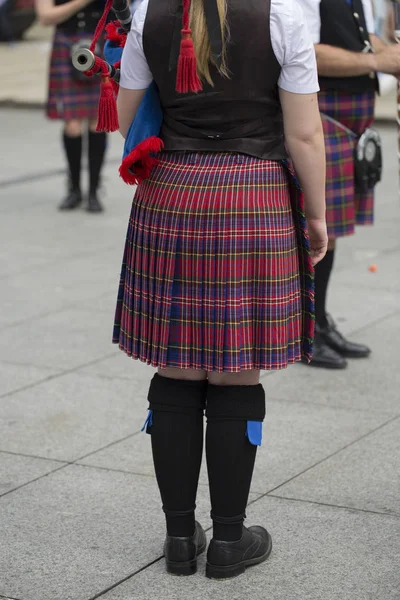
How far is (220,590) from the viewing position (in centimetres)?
300

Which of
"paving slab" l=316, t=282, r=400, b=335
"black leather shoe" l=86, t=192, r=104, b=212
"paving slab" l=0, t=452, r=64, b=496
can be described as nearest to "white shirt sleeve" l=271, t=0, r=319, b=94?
"paving slab" l=0, t=452, r=64, b=496

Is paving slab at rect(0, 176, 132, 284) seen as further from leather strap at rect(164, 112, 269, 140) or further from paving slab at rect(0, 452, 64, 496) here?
leather strap at rect(164, 112, 269, 140)

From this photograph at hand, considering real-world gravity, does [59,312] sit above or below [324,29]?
below

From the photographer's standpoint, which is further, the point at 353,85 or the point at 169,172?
the point at 353,85

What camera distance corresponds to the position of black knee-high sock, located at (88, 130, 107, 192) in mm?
8469

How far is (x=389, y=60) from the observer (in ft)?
15.1

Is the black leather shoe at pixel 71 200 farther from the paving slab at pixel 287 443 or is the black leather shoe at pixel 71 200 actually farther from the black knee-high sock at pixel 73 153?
the paving slab at pixel 287 443

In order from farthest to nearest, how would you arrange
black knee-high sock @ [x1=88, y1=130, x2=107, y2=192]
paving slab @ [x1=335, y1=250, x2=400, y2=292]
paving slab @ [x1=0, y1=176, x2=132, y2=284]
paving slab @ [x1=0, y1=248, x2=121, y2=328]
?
black knee-high sock @ [x1=88, y1=130, x2=107, y2=192], paving slab @ [x1=0, y1=176, x2=132, y2=284], paving slab @ [x1=335, y1=250, x2=400, y2=292], paving slab @ [x1=0, y1=248, x2=121, y2=328]

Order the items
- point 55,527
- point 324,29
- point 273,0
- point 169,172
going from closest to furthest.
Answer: point 273,0 < point 169,172 < point 55,527 < point 324,29

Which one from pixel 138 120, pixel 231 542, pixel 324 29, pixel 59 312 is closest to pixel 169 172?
pixel 138 120

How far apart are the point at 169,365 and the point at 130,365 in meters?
2.05

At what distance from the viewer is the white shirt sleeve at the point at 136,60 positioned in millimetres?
2883

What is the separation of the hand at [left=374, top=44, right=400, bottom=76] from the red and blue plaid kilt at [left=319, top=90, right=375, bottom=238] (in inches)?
9.8

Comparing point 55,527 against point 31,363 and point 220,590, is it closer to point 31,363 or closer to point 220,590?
point 220,590
